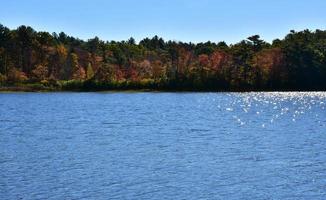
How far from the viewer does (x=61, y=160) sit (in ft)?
185

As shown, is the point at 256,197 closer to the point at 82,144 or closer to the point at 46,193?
the point at 46,193

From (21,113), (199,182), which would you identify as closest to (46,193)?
(199,182)

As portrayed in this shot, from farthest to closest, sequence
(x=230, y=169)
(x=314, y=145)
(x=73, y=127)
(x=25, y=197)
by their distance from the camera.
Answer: (x=73, y=127) → (x=314, y=145) → (x=230, y=169) → (x=25, y=197)

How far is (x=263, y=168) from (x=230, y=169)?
3.19m

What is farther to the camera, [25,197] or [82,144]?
[82,144]

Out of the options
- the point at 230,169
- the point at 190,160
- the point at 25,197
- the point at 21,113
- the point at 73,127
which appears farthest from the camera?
the point at 21,113

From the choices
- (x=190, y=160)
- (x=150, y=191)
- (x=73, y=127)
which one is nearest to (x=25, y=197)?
(x=150, y=191)

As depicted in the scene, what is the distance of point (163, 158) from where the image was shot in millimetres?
57656

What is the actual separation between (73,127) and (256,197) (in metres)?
55.7

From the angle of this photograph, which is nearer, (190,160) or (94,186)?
(94,186)

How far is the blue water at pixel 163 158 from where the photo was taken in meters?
42.7

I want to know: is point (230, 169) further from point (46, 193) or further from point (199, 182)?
point (46, 193)

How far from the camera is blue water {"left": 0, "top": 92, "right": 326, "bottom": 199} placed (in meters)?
42.7

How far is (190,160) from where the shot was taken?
56.4 meters
